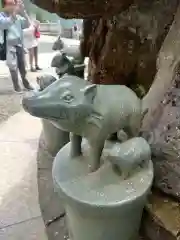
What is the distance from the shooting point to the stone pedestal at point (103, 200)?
2.32 feet

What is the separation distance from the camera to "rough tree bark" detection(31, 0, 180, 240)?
30.5 inches

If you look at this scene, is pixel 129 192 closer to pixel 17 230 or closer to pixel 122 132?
pixel 122 132

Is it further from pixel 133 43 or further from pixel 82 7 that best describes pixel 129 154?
pixel 133 43

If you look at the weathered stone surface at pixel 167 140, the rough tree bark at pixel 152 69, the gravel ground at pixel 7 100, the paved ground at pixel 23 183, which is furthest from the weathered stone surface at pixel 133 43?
the gravel ground at pixel 7 100

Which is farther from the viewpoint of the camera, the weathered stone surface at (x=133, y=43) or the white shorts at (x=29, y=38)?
the white shorts at (x=29, y=38)

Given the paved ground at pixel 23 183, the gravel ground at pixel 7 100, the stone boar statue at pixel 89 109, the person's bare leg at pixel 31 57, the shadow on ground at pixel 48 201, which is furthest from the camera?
the person's bare leg at pixel 31 57

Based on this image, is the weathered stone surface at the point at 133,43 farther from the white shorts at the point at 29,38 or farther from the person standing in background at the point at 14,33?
the white shorts at the point at 29,38

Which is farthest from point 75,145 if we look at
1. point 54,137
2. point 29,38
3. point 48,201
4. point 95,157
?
point 29,38

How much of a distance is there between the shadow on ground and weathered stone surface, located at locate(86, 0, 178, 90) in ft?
0.99

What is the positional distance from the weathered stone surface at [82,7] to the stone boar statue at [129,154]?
10.9 inches

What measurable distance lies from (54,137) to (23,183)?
388 millimetres

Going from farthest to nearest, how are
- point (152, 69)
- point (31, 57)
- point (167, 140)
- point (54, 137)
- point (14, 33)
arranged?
1. point (31, 57)
2. point (14, 33)
3. point (54, 137)
4. point (152, 69)
5. point (167, 140)

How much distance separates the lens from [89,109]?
70cm

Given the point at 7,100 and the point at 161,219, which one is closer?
the point at 161,219
